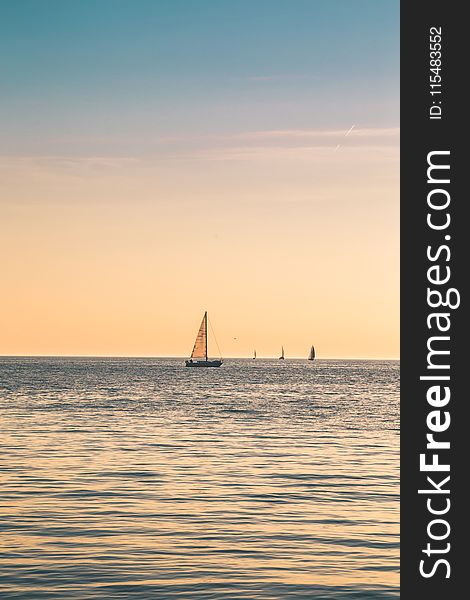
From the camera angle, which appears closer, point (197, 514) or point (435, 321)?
point (435, 321)

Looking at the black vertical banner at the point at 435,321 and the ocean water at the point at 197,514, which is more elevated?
the black vertical banner at the point at 435,321

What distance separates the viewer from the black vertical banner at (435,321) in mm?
6742

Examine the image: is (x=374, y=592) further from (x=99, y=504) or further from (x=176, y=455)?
(x=176, y=455)

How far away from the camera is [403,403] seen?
6.82 meters

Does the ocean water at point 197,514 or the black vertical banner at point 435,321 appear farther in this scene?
the ocean water at point 197,514

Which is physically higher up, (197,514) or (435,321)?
(435,321)

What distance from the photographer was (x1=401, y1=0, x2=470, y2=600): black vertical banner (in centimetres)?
674

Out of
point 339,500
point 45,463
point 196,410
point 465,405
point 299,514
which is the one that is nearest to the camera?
point 465,405

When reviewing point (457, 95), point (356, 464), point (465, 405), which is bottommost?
point (356, 464)

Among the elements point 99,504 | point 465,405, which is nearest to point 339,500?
point 99,504

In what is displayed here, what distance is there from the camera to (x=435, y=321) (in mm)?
6734

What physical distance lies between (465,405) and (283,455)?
110 feet

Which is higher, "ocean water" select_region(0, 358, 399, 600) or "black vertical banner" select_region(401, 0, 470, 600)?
"black vertical banner" select_region(401, 0, 470, 600)

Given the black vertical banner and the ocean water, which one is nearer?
the black vertical banner
